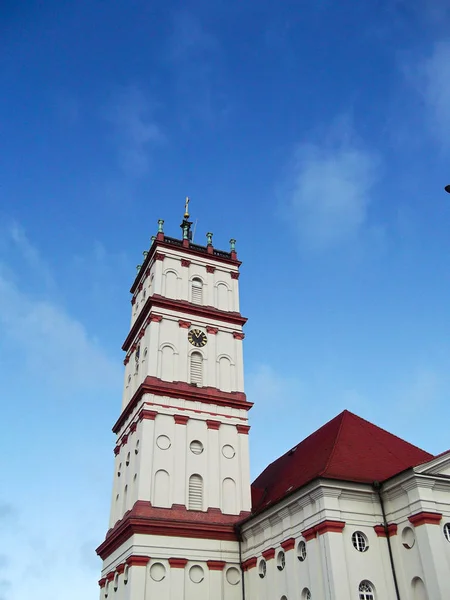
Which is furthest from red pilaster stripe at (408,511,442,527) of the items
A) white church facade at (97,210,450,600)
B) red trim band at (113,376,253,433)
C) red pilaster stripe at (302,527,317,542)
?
red trim band at (113,376,253,433)

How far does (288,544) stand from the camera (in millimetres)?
29031

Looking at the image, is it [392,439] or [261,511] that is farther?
[392,439]

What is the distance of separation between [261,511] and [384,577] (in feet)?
24.5

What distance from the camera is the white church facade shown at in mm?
26031

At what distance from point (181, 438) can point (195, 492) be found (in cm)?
319

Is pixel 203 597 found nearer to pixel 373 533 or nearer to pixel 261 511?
pixel 261 511

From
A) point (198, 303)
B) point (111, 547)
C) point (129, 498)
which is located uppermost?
point (198, 303)

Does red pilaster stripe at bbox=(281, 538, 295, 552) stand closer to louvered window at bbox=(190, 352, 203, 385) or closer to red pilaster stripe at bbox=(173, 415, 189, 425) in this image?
red pilaster stripe at bbox=(173, 415, 189, 425)

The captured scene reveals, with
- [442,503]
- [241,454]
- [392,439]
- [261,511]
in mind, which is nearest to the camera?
[442,503]

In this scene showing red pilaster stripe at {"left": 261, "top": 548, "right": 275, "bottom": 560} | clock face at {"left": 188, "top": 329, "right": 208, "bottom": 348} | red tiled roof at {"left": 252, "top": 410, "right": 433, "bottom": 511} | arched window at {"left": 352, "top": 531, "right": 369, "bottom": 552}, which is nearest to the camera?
arched window at {"left": 352, "top": 531, "right": 369, "bottom": 552}

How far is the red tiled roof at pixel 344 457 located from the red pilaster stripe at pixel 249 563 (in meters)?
2.83

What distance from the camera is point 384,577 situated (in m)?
26.2

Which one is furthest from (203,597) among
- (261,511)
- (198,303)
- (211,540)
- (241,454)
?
(198,303)

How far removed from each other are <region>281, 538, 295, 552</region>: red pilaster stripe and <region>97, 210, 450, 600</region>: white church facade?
0.30ft
